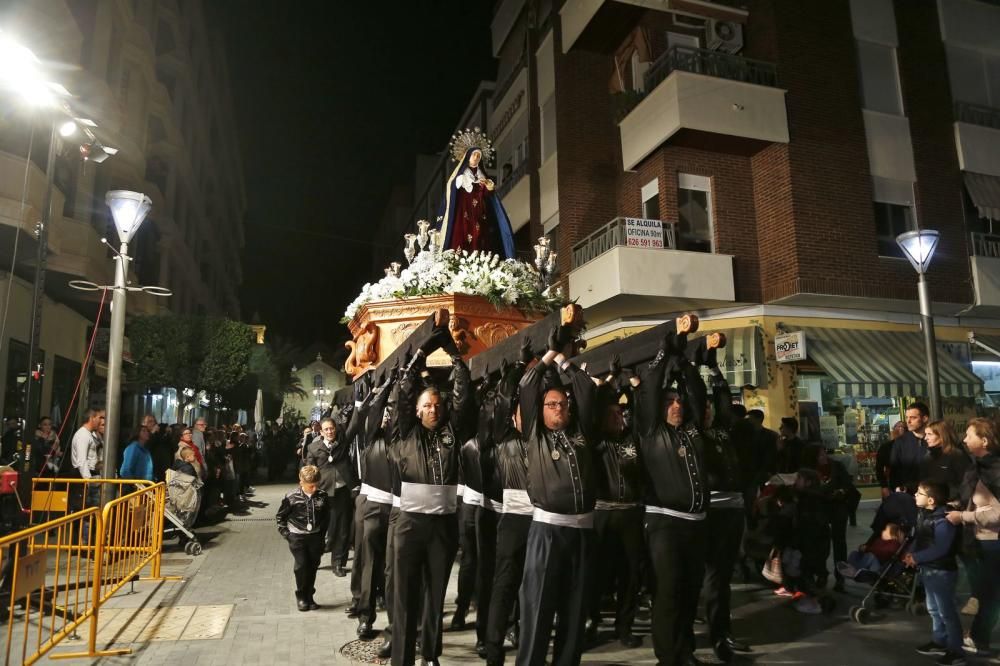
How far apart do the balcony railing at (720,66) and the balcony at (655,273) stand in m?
3.43

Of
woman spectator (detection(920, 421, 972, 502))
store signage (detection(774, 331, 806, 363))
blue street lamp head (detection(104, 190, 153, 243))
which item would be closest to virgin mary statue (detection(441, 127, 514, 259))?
blue street lamp head (detection(104, 190, 153, 243))

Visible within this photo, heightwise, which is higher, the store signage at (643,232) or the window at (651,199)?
the window at (651,199)

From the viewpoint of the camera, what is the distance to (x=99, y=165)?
18.0 metres

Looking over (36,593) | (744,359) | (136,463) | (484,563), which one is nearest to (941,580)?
(484,563)

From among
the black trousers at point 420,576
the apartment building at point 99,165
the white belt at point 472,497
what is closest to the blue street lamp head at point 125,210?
the apartment building at point 99,165

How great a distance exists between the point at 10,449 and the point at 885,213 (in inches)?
716

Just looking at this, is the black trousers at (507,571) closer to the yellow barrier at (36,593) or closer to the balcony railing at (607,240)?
the yellow barrier at (36,593)

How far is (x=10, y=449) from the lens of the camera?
12391mm

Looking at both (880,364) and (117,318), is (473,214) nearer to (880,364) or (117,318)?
(117,318)

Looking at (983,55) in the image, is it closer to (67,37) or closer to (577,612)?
(577,612)

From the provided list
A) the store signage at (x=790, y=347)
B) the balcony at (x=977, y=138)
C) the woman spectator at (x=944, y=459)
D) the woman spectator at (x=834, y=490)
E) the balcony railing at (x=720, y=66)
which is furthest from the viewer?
the balcony at (x=977, y=138)

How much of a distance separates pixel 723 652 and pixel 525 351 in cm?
296

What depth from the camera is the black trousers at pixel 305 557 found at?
23.4 feet

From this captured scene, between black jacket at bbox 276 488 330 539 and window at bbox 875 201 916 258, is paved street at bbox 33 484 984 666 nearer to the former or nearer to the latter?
black jacket at bbox 276 488 330 539
